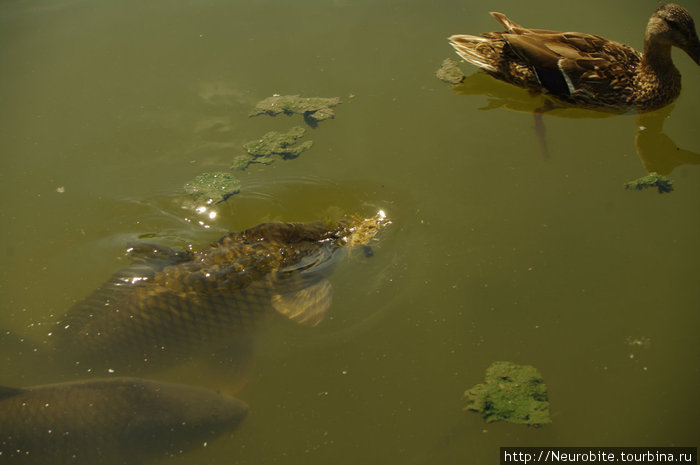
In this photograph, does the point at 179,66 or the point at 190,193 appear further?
the point at 179,66

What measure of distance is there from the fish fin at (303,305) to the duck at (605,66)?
2722 mm

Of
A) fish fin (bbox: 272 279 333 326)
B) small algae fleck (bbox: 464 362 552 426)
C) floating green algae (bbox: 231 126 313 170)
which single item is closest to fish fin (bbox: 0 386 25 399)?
fish fin (bbox: 272 279 333 326)

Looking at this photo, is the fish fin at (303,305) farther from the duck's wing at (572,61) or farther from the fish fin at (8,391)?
the duck's wing at (572,61)

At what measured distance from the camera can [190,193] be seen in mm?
4074

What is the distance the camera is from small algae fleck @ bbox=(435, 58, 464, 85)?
198 inches

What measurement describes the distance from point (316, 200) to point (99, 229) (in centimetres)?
152

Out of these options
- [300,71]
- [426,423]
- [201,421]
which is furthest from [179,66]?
[426,423]

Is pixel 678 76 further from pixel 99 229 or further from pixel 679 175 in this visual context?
pixel 99 229

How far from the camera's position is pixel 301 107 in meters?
4.68

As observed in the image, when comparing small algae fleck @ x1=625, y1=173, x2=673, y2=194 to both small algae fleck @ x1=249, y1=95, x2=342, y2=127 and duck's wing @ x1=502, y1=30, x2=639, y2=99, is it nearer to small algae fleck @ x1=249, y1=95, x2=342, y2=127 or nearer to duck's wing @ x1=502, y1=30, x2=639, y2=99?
duck's wing @ x1=502, y1=30, x2=639, y2=99

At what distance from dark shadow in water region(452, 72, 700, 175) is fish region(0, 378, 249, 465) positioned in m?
3.05

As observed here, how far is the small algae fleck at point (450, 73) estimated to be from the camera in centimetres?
503

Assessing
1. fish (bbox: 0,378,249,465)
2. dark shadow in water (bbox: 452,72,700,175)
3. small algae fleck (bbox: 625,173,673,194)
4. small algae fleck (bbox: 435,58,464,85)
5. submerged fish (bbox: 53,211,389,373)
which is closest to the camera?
fish (bbox: 0,378,249,465)

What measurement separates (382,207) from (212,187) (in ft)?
4.06
